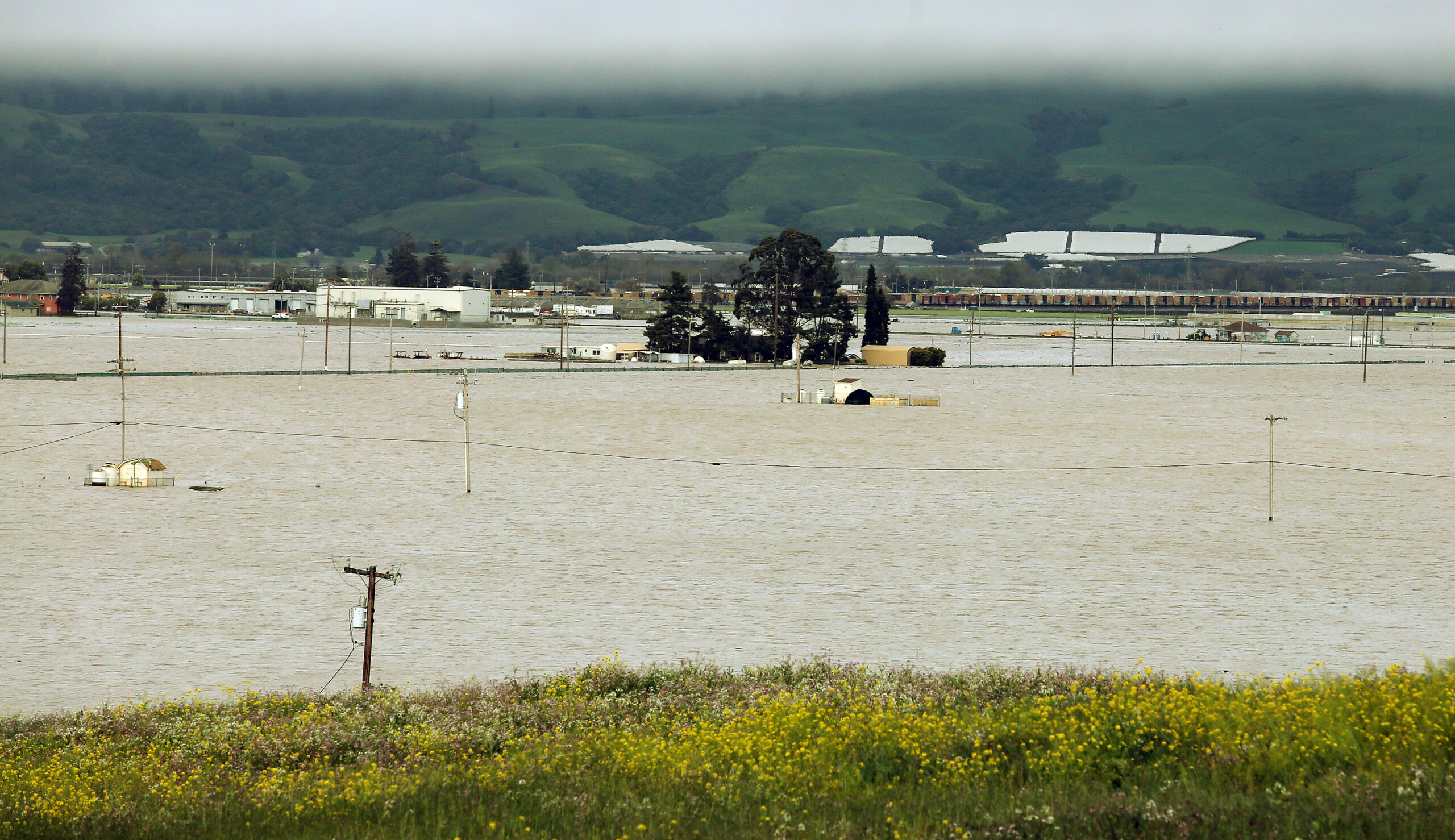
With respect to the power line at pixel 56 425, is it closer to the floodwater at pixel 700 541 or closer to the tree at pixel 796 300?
the floodwater at pixel 700 541

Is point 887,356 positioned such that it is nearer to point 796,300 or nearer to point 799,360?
point 796,300

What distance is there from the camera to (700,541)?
39750mm

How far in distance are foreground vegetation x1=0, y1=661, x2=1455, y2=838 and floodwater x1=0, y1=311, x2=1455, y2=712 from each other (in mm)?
4048

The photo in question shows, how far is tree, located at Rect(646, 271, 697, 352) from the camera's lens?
417ft

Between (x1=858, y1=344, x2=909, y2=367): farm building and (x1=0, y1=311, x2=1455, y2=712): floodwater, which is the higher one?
(x1=858, y1=344, x2=909, y2=367): farm building

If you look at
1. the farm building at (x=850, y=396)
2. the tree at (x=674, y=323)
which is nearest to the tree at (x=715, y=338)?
the tree at (x=674, y=323)

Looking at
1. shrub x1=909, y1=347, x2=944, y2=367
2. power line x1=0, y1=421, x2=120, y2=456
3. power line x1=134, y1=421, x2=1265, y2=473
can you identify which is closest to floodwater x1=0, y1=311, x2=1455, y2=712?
power line x1=134, y1=421, x2=1265, y2=473

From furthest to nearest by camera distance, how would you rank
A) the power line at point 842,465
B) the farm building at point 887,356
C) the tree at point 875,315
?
the tree at point 875,315 < the farm building at point 887,356 < the power line at point 842,465

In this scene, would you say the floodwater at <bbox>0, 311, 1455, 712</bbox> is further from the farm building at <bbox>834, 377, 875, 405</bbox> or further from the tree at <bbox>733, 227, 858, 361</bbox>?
the tree at <bbox>733, 227, 858, 361</bbox>

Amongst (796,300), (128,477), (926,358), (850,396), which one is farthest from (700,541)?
(926,358)

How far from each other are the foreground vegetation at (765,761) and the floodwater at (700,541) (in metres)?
4.05

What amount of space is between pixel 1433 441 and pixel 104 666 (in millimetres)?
58325

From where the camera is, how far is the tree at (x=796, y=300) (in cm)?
12131

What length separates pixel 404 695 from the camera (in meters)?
A: 23.8
